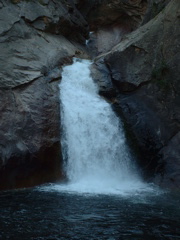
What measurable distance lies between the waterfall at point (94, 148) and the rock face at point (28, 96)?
484 mm

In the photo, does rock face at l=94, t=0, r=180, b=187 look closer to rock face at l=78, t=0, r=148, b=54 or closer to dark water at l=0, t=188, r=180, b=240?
dark water at l=0, t=188, r=180, b=240

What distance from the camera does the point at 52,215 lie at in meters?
6.24

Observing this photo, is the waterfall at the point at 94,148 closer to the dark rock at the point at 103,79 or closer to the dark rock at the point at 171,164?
the dark rock at the point at 103,79

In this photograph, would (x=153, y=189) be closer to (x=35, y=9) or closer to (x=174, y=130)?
(x=174, y=130)

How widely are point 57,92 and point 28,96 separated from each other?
152 cm

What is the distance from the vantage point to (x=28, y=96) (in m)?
10.5

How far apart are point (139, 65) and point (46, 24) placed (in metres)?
6.32

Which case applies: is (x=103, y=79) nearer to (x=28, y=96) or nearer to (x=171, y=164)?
(x=28, y=96)

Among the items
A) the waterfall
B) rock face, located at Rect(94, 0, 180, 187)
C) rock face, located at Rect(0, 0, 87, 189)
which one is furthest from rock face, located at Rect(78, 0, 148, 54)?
the waterfall

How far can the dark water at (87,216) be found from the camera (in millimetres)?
5246

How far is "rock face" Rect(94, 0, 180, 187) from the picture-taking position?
10.5m

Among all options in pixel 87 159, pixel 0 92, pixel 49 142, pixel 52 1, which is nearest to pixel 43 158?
pixel 49 142

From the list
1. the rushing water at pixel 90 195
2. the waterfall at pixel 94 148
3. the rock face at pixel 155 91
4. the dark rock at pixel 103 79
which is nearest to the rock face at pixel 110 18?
the dark rock at pixel 103 79

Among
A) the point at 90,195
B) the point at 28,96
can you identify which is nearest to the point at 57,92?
the point at 28,96
